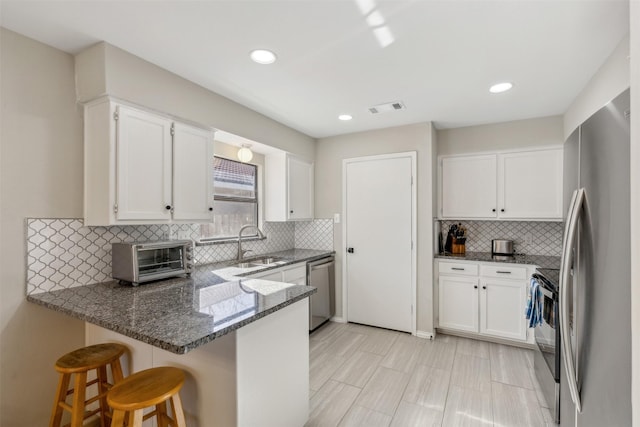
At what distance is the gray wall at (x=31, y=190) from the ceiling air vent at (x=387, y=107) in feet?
7.90

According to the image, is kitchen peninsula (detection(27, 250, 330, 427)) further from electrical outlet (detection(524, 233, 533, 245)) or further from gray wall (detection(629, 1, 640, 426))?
electrical outlet (detection(524, 233, 533, 245))

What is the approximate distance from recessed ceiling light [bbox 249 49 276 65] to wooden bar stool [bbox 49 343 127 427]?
202 centimetres

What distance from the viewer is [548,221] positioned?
326 cm

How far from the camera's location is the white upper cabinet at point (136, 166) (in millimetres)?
1909

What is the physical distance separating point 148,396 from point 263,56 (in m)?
2.02

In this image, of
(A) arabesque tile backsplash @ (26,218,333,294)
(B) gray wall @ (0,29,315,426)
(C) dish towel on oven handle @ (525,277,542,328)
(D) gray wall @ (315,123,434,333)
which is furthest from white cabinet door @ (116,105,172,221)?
(C) dish towel on oven handle @ (525,277,542,328)

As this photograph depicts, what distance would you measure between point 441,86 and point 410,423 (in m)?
2.55

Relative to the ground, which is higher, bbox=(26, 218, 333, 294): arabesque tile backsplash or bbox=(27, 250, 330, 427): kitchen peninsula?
bbox=(26, 218, 333, 294): arabesque tile backsplash

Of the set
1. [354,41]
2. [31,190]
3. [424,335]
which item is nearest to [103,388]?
[31,190]

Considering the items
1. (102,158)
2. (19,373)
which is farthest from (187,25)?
(19,373)

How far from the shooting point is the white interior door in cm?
353

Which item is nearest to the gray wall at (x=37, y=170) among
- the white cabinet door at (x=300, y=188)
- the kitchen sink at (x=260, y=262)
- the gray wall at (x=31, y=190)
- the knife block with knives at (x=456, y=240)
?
the gray wall at (x=31, y=190)

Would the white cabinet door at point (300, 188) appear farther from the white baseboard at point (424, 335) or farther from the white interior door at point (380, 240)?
the white baseboard at point (424, 335)

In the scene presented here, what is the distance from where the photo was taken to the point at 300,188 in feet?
12.6
